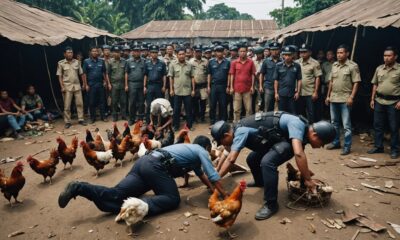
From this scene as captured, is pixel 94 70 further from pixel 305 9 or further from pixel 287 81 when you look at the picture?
pixel 305 9

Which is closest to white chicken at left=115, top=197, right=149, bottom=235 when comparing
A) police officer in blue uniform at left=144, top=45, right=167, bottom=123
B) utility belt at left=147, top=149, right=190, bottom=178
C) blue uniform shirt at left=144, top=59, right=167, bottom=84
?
utility belt at left=147, top=149, right=190, bottom=178

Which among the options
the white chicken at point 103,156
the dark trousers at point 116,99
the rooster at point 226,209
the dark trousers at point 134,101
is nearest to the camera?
the rooster at point 226,209

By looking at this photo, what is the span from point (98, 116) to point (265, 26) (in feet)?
53.3

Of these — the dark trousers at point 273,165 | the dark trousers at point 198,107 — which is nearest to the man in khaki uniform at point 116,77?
the dark trousers at point 198,107

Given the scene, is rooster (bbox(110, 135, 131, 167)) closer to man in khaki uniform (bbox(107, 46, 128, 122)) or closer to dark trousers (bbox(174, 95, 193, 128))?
dark trousers (bbox(174, 95, 193, 128))

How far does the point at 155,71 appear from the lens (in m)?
9.30

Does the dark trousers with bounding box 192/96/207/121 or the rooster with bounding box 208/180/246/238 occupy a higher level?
the dark trousers with bounding box 192/96/207/121

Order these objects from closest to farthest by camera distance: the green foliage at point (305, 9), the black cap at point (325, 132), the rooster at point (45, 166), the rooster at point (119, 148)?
the black cap at point (325, 132), the rooster at point (45, 166), the rooster at point (119, 148), the green foliage at point (305, 9)

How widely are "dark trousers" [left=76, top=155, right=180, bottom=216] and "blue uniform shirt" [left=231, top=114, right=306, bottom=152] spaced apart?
3.57ft

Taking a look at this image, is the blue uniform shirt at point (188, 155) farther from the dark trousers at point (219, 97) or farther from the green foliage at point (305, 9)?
the green foliage at point (305, 9)

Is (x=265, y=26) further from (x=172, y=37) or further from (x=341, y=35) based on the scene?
(x=341, y=35)

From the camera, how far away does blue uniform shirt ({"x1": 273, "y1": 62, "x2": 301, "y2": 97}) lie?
7.87m

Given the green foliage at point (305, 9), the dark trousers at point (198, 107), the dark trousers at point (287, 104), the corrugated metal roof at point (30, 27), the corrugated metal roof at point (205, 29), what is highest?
the green foliage at point (305, 9)

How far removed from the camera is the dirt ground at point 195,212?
4.07 meters
